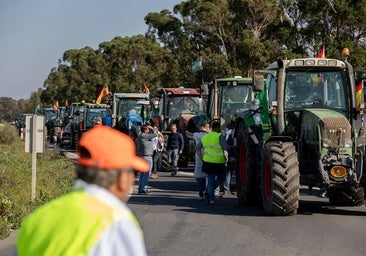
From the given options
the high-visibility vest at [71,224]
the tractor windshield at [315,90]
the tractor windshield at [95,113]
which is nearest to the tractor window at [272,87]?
the tractor windshield at [315,90]

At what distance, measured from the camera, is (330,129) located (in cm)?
1302

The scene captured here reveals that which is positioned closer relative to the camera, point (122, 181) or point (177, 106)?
point (122, 181)

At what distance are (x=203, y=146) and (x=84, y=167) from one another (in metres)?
12.6

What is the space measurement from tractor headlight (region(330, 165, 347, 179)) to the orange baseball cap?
10.1 m

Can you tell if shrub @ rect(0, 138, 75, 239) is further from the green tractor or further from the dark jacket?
the green tractor

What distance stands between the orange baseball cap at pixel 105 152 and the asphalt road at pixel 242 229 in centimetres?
693

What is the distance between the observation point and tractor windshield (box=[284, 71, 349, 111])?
14.0 meters

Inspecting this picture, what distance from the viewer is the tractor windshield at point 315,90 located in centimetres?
1405

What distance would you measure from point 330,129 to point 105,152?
10.3 metres

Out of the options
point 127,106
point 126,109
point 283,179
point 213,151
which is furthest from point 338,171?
point 127,106

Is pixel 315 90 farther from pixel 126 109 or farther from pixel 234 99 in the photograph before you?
pixel 126 109

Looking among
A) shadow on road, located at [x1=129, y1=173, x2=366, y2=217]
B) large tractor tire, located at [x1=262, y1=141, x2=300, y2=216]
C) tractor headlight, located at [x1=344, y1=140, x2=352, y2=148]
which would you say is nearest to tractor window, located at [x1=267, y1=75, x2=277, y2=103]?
large tractor tire, located at [x1=262, y1=141, x2=300, y2=216]

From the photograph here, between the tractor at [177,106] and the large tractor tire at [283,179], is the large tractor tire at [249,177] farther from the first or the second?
the tractor at [177,106]

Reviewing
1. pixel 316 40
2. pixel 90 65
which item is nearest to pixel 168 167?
pixel 316 40
